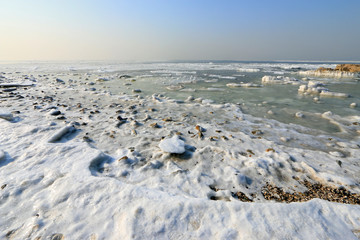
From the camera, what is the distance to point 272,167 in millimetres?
2516

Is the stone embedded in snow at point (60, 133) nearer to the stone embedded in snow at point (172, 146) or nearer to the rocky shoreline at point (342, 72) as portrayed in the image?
the stone embedded in snow at point (172, 146)

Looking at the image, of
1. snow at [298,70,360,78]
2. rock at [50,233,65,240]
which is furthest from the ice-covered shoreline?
snow at [298,70,360,78]

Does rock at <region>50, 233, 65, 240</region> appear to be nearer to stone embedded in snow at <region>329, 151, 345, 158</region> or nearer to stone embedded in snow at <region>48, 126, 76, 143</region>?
stone embedded in snow at <region>48, 126, 76, 143</region>

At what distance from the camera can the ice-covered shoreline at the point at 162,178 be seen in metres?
1.46

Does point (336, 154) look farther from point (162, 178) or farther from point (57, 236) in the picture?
point (57, 236)

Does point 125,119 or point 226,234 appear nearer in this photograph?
point 226,234

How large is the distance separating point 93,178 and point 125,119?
8.25 feet

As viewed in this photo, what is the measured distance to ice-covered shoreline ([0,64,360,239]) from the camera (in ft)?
4.80

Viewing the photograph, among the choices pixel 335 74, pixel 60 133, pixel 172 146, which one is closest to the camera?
pixel 172 146

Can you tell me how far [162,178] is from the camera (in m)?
2.23

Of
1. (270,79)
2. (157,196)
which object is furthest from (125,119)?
(270,79)

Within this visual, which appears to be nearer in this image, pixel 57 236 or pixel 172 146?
pixel 57 236

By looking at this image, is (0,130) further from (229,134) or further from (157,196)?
(229,134)

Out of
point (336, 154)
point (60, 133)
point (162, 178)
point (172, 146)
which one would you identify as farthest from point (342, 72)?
point (60, 133)
